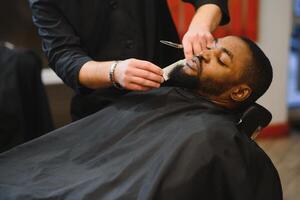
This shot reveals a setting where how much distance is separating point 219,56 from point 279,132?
2305 mm

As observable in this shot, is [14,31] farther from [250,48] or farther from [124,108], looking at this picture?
[250,48]

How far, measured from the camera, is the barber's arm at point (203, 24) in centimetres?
128

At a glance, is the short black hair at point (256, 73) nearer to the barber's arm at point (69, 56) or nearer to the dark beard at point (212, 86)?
the dark beard at point (212, 86)

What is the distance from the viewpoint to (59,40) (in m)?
1.31

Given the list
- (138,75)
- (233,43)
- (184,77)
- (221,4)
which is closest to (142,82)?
(138,75)

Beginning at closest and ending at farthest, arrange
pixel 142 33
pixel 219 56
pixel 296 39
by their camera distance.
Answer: pixel 219 56, pixel 142 33, pixel 296 39

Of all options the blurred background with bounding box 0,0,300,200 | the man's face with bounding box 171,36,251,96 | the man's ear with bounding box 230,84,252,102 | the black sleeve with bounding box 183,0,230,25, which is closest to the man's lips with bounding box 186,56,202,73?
the man's face with bounding box 171,36,251,96

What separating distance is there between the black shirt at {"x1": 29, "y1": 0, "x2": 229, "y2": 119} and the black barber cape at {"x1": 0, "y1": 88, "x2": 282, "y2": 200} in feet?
0.49

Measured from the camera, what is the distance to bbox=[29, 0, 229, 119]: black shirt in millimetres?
1311

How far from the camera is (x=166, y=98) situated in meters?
1.29

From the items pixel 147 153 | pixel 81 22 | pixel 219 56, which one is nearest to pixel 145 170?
pixel 147 153

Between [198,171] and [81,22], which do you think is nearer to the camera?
[198,171]

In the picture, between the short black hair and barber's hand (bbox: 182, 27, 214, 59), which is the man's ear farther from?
barber's hand (bbox: 182, 27, 214, 59)

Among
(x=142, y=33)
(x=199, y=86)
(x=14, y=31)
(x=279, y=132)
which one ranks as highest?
(x=142, y=33)
